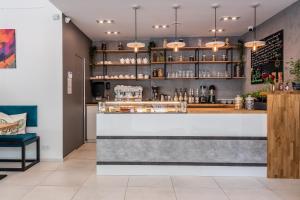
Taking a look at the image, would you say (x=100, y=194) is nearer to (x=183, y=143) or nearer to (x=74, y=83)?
(x=183, y=143)

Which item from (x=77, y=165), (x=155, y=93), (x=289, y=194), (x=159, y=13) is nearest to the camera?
(x=289, y=194)

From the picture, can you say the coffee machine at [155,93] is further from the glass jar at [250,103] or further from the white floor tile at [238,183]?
the white floor tile at [238,183]

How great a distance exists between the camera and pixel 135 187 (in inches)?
143

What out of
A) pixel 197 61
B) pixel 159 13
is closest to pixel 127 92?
pixel 197 61

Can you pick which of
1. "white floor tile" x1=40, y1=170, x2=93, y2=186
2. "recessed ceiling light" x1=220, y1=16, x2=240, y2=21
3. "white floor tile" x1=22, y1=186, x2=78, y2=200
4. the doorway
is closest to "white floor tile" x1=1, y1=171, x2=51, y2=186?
"white floor tile" x1=40, y1=170, x2=93, y2=186

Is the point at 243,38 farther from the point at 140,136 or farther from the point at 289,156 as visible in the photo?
the point at 140,136

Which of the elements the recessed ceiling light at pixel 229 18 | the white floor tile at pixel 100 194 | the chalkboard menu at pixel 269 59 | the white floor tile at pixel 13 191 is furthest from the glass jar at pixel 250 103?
the white floor tile at pixel 13 191

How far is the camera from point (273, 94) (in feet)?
13.1

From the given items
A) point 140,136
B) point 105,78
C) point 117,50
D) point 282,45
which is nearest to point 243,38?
point 282,45

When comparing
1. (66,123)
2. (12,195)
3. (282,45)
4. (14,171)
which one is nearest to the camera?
(12,195)

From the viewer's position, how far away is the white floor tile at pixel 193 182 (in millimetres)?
3678

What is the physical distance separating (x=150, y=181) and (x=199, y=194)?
2.60ft

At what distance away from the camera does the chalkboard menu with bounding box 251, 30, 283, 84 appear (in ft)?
16.8

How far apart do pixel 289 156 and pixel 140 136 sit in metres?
2.29
